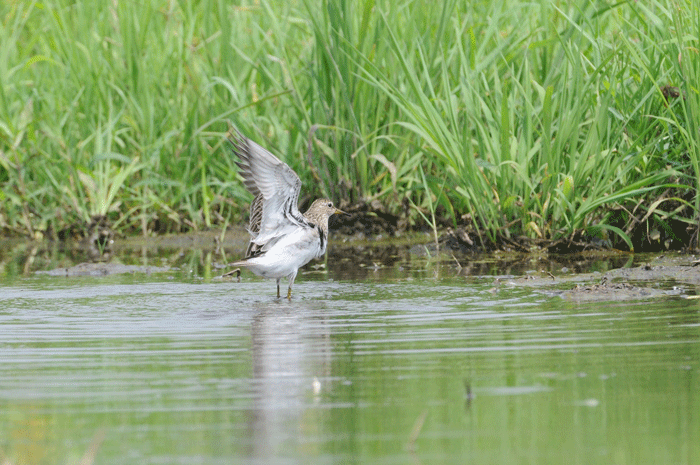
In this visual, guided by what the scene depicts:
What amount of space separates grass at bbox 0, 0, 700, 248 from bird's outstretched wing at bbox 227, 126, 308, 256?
1.40 metres

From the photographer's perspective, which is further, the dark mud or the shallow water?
the dark mud

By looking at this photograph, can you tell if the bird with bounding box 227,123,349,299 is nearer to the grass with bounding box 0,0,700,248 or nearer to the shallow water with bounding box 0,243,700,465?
the shallow water with bounding box 0,243,700,465

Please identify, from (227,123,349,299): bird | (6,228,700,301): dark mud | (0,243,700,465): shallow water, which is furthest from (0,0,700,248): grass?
(0,243,700,465): shallow water

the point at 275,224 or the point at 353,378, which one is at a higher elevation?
the point at 275,224

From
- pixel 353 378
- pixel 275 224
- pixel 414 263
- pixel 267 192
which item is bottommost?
pixel 353 378

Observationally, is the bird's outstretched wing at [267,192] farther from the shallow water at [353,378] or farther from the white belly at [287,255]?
the shallow water at [353,378]

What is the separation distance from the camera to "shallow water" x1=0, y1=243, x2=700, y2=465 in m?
3.34

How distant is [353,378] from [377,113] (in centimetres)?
605

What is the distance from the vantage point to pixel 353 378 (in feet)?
14.5

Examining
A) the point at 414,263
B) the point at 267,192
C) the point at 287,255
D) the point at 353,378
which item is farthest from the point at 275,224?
the point at 353,378

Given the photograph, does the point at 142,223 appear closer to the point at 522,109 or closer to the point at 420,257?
the point at 420,257

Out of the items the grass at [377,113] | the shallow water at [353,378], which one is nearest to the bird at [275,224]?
the shallow water at [353,378]

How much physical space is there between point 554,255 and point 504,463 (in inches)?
236

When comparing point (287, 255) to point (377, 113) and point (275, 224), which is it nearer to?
point (275, 224)
